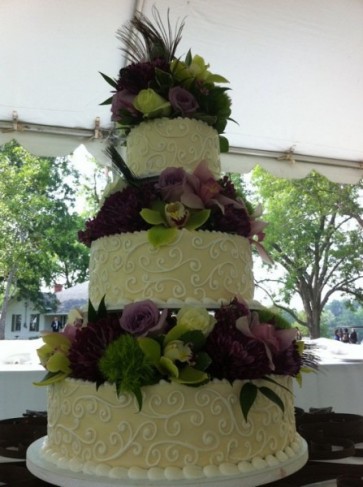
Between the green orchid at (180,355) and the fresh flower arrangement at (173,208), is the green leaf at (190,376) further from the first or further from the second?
the fresh flower arrangement at (173,208)

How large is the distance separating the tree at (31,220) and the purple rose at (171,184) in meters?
10.4

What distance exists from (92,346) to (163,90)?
779mm

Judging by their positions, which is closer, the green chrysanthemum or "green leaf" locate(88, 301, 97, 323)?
the green chrysanthemum

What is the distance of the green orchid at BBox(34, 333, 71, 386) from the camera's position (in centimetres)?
113

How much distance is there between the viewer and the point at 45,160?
12742mm

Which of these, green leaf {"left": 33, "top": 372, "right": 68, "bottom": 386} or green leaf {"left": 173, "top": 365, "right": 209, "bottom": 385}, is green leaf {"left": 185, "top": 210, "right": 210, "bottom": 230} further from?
green leaf {"left": 33, "top": 372, "right": 68, "bottom": 386}

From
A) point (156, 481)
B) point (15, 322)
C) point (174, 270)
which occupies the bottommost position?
point (15, 322)

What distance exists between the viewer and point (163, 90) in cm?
140

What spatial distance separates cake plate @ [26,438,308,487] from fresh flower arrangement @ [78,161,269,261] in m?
0.53

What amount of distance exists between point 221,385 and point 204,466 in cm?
17

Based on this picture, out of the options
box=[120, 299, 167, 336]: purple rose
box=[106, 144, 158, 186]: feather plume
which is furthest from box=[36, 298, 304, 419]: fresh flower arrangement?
box=[106, 144, 158, 186]: feather plume

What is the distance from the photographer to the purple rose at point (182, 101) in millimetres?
1376

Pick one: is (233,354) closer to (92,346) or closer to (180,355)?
(180,355)

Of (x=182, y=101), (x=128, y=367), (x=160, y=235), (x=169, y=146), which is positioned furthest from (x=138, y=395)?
(x=182, y=101)
